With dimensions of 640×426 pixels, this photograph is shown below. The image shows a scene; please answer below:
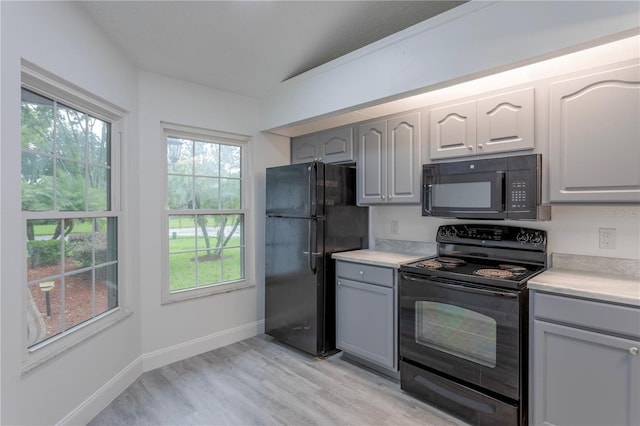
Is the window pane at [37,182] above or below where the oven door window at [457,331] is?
above

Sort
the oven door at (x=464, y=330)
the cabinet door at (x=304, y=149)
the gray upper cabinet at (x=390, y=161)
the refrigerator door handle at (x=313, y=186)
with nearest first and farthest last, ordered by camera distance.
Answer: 1. the oven door at (x=464, y=330)
2. the gray upper cabinet at (x=390, y=161)
3. the refrigerator door handle at (x=313, y=186)
4. the cabinet door at (x=304, y=149)

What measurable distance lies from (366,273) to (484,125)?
1387 millimetres

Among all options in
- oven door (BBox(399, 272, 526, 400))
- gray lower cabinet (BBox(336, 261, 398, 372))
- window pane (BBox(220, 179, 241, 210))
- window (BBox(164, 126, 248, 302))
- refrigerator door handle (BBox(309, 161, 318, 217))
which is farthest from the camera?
window pane (BBox(220, 179, 241, 210))

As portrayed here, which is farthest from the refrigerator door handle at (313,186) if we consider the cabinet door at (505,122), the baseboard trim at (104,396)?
the baseboard trim at (104,396)

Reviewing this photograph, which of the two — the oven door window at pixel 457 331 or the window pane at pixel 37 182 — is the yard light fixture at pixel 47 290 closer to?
the window pane at pixel 37 182

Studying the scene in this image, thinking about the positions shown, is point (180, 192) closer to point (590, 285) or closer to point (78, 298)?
point (78, 298)

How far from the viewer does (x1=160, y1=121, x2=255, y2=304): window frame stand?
2.85 meters

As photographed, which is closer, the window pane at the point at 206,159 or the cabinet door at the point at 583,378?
the cabinet door at the point at 583,378

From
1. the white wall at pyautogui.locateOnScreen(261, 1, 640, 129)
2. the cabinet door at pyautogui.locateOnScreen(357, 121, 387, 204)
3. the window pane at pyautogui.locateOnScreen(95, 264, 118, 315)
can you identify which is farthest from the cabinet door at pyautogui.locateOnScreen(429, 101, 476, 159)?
the window pane at pyautogui.locateOnScreen(95, 264, 118, 315)

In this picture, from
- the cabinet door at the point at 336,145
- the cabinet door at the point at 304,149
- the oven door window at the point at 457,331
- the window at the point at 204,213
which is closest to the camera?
the oven door window at the point at 457,331

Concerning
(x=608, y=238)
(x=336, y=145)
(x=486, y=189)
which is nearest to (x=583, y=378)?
(x=608, y=238)

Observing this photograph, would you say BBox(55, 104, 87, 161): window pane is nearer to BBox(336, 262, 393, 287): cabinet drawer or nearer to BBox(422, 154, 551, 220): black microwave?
BBox(336, 262, 393, 287): cabinet drawer

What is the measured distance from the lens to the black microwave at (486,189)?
2010mm

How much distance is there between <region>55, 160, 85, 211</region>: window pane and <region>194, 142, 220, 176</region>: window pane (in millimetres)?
1040
